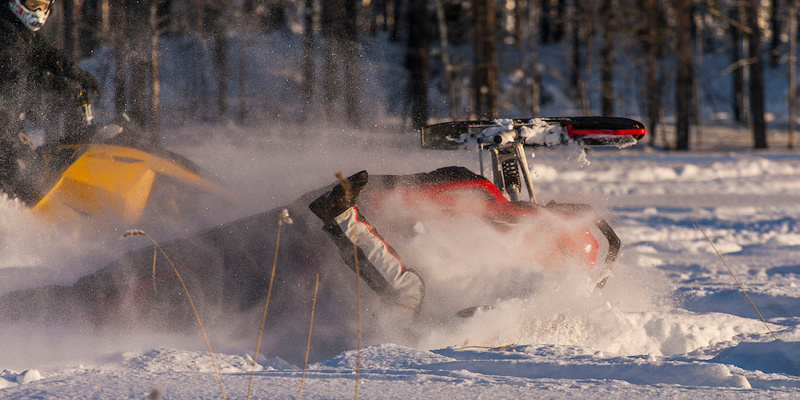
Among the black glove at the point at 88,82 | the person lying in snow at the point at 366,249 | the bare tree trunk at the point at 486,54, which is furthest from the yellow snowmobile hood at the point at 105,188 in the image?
the bare tree trunk at the point at 486,54

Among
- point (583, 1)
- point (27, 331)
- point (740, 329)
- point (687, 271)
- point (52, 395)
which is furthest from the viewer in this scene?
point (583, 1)

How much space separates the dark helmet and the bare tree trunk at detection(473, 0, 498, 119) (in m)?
11.3

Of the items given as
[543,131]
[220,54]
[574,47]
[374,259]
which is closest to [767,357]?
[543,131]

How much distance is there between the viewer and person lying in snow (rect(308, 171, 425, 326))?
273 centimetres

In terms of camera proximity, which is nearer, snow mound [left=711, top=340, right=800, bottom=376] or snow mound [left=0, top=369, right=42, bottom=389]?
snow mound [left=0, top=369, right=42, bottom=389]

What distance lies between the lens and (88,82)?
13.3ft

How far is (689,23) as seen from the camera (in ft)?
53.0

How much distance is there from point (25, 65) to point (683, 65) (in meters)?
15.9

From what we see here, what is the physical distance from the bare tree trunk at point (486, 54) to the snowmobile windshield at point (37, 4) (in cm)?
1136

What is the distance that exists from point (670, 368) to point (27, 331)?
2.67 metres

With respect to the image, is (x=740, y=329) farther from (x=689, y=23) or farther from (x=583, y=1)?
(x=583, y=1)

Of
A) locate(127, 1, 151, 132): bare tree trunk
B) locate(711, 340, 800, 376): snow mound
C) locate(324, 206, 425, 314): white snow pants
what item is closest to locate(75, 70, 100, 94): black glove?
locate(324, 206, 425, 314): white snow pants

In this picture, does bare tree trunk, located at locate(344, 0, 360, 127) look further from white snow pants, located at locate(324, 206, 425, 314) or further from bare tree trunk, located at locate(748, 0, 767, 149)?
bare tree trunk, located at locate(748, 0, 767, 149)

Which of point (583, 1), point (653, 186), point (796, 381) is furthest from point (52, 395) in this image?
point (583, 1)
